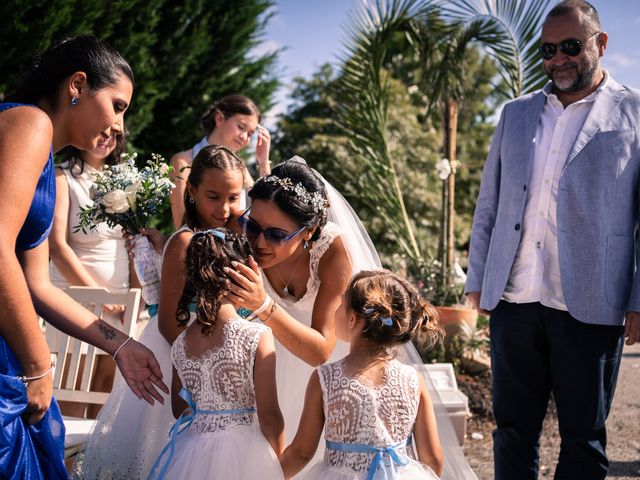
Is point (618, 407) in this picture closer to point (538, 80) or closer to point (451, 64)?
point (538, 80)

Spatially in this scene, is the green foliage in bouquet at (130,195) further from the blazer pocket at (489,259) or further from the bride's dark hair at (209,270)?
the blazer pocket at (489,259)

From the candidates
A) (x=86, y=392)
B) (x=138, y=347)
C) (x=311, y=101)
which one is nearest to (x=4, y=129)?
(x=138, y=347)

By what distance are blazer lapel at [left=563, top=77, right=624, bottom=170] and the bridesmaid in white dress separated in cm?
259

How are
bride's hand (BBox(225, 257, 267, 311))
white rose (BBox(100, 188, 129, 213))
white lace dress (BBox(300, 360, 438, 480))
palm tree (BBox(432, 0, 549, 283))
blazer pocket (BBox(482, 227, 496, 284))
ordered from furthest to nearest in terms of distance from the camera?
palm tree (BBox(432, 0, 549, 283))
blazer pocket (BBox(482, 227, 496, 284))
white rose (BBox(100, 188, 129, 213))
bride's hand (BBox(225, 257, 267, 311))
white lace dress (BBox(300, 360, 438, 480))

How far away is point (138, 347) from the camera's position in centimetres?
224

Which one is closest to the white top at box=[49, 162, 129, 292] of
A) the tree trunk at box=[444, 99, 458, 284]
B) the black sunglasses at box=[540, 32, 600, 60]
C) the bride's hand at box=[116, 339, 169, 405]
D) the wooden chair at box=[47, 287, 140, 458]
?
the wooden chair at box=[47, 287, 140, 458]

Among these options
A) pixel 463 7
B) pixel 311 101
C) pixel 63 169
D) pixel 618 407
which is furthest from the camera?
pixel 311 101

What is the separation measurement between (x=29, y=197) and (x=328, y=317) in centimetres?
145

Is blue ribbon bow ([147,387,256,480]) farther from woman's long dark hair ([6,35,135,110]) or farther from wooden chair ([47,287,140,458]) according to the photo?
woman's long dark hair ([6,35,135,110])

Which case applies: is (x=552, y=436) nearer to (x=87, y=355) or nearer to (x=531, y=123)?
(x=531, y=123)

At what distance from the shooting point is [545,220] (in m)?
3.06

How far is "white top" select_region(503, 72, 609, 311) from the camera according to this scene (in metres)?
3.01

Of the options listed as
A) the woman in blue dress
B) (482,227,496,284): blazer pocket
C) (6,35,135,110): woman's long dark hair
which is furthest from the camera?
(482,227,496,284): blazer pocket

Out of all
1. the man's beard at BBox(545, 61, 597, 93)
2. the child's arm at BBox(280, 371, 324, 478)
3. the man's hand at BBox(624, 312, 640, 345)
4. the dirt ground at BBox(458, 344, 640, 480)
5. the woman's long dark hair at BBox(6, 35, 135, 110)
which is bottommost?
the dirt ground at BBox(458, 344, 640, 480)
